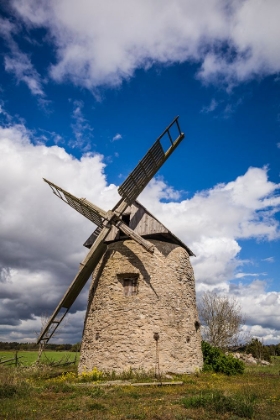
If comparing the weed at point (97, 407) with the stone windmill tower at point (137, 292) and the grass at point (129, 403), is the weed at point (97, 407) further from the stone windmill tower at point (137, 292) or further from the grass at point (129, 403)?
the stone windmill tower at point (137, 292)

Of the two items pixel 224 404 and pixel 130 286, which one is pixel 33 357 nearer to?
pixel 130 286

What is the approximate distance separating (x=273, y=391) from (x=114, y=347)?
675cm

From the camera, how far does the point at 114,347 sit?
14.1 metres

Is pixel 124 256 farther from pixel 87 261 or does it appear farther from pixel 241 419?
pixel 241 419

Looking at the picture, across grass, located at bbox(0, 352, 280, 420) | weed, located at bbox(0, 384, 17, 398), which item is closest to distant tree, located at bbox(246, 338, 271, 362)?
grass, located at bbox(0, 352, 280, 420)

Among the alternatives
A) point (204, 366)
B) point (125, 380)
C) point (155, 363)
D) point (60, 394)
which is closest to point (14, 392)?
point (60, 394)

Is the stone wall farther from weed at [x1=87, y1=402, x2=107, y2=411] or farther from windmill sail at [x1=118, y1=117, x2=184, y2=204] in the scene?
weed at [x1=87, y1=402, x2=107, y2=411]

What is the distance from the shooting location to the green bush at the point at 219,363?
1633 centimetres

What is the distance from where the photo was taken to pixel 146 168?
52.1ft

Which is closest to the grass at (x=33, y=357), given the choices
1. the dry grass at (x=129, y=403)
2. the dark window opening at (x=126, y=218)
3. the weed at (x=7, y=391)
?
the dark window opening at (x=126, y=218)

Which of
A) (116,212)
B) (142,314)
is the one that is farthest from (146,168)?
(142,314)

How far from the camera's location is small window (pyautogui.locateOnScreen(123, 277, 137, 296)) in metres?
15.2

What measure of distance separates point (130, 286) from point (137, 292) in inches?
21.0

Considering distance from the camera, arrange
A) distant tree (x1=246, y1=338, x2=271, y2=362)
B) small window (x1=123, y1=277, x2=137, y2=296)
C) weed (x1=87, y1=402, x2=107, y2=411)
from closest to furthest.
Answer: weed (x1=87, y1=402, x2=107, y2=411) → small window (x1=123, y1=277, x2=137, y2=296) → distant tree (x1=246, y1=338, x2=271, y2=362)
